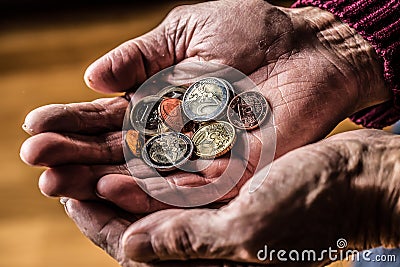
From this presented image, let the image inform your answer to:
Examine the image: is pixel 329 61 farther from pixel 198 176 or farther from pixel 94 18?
pixel 94 18

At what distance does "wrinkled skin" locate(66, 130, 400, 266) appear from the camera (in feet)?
2.17

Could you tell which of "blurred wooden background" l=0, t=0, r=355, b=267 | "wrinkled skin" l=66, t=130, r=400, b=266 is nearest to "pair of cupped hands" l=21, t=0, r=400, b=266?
"wrinkled skin" l=66, t=130, r=400, b=266

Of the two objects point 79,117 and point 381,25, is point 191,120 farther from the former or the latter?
point 381,25

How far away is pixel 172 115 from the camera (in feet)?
3.11

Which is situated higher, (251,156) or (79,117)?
(79,117)

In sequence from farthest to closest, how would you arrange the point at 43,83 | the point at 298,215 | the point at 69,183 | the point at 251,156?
1. the point at 43,83
2. the point at 251,156
3. the point at 69,183
4. the point at 298,215

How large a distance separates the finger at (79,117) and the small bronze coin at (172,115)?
61 millimetres

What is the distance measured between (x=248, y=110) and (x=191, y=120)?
93 mm

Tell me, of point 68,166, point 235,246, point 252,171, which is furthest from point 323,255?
point 68,166

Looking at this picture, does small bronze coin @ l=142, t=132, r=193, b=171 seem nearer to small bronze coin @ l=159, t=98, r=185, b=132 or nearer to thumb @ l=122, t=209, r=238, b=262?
small bronze coin @ l=159, t=98, r=185, b=132

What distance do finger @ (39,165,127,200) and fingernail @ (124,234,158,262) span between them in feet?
0.43

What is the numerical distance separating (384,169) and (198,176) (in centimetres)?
Result: 28

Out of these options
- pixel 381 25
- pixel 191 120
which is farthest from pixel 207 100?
pixel 381 25

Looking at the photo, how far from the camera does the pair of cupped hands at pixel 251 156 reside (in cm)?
67
